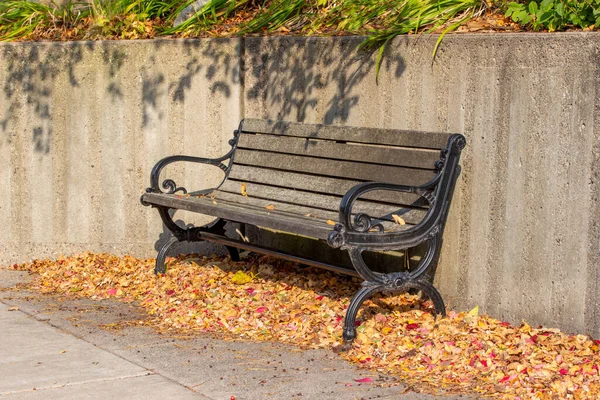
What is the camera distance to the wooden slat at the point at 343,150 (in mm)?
5633

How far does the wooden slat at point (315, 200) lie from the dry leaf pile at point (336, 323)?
0.58 metres

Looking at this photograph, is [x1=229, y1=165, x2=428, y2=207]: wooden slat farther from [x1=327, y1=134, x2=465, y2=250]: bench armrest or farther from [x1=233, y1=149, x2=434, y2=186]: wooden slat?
[x1=327, y1=134, x2=465, y2=250]: bench armrest

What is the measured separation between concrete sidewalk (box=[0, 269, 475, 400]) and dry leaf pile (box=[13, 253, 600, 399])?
0.21 metres

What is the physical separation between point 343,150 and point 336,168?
0.42 feet

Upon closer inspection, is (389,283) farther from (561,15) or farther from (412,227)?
(561,15)

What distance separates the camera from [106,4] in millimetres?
8102

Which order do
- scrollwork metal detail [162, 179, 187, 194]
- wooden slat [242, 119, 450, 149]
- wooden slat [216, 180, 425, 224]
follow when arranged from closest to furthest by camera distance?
wooden slat [242, 119, 450, 149], wooden slat [216, 180, 425, 224], scrollwork metal detail [162, 179, 187, 194]

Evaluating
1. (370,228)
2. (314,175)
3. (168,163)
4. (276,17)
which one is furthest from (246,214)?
(276,17)

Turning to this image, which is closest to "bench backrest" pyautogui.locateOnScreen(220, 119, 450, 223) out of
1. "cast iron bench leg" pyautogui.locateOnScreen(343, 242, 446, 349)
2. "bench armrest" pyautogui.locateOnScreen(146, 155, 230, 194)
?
"bench armrest" pyautogui.locateOnScreen(146, 155, 230, 194)

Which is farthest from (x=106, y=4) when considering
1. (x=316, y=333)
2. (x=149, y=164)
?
(x=316, y=333)

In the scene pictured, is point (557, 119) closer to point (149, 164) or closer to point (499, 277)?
point (499, 277)

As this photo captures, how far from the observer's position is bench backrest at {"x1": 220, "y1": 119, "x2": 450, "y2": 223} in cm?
566

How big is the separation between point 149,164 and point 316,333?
2.63 metres

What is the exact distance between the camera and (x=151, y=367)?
4969mm
